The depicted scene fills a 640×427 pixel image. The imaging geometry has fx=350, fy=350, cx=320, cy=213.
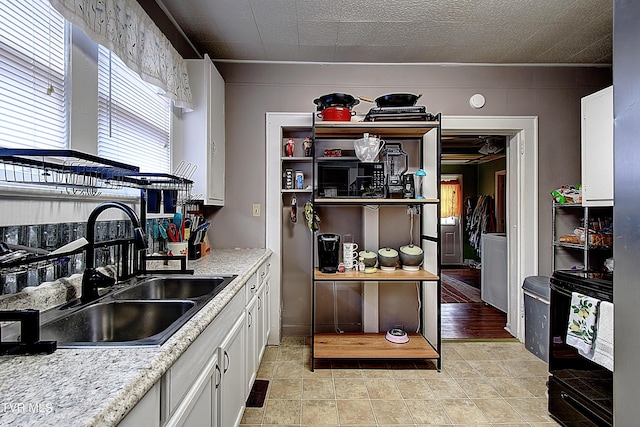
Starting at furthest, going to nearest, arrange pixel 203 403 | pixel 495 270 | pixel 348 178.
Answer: pixel 495 270, pixel 348 178, pixel 203 403

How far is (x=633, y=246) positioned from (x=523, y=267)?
9.64 feet

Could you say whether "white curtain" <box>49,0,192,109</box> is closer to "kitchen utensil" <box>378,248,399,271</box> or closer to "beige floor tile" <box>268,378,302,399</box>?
"kitchen utensil" <box>378,248,399,271</box>

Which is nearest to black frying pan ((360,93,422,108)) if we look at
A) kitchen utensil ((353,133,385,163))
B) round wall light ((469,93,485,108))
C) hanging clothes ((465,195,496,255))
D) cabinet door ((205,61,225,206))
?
kitchen utensil ((353,133,385,163))

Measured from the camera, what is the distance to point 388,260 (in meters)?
2.82

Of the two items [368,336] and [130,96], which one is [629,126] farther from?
[368,336]

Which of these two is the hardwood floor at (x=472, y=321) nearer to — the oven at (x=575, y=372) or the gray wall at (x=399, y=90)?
the gray wall at (x=399, y=90)

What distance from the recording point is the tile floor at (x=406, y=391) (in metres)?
1.98

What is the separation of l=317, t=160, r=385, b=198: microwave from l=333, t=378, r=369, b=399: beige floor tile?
1341 millimetres

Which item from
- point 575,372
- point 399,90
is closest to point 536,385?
point 575,372

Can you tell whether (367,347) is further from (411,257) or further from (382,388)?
(411,257)

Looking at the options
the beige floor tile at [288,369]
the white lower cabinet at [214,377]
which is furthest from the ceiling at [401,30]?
the beige floor tile at [288,369]

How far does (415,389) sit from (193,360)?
1.78m

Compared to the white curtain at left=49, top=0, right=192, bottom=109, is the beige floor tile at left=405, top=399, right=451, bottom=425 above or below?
below

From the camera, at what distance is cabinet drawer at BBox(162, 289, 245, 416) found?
889 mm
